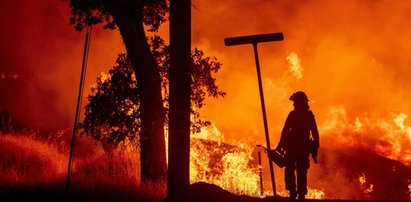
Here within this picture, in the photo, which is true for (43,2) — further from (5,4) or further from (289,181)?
(289,181)

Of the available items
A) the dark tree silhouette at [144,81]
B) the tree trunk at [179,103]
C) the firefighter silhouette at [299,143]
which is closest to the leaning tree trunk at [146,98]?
the dark tree silhouette at [144,81]

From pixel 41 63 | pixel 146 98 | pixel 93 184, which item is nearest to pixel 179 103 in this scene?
pixel 146 98

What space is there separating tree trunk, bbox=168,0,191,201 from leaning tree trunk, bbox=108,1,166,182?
305 centimetres

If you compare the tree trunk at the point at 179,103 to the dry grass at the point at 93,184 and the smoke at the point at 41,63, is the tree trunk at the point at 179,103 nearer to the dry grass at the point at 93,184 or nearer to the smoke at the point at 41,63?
the dry grass at the point at 93,184

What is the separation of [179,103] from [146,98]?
3.32 meters

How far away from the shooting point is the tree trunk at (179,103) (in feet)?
25.5

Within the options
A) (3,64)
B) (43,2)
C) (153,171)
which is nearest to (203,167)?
(153,171)

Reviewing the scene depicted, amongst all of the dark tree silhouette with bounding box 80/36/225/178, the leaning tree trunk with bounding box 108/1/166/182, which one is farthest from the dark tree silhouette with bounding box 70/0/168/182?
the dark tree silhouette with bounding box 80/36/225/178

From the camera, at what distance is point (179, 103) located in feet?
25.7

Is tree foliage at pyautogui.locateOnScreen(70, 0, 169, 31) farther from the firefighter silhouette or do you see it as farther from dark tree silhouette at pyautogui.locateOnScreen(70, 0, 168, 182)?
the firefighter silhouette

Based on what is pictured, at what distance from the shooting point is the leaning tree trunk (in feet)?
35.8

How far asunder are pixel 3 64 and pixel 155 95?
1864cm

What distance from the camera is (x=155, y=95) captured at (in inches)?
435

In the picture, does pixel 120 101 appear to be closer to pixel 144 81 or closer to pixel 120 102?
pixel 120 102
